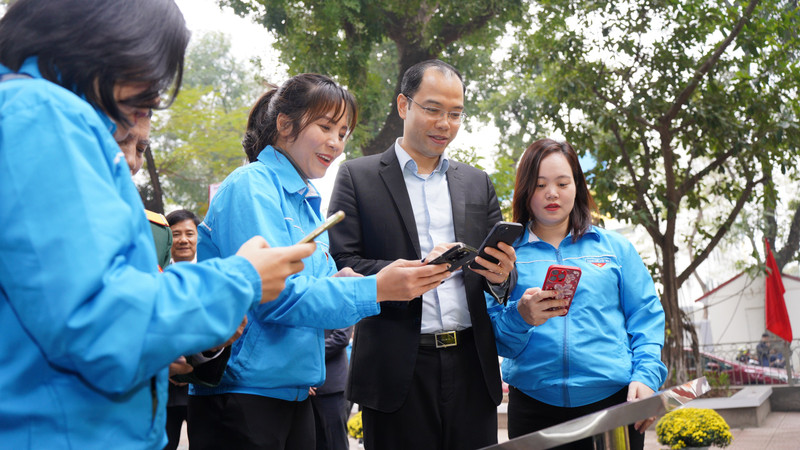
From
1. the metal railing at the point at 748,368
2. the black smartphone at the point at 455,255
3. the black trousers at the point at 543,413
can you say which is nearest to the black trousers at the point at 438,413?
the black trousers at the point at 543,413

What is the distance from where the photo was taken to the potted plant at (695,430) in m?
6.61

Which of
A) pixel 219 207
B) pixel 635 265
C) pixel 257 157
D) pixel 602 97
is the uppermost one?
pixel 602 97

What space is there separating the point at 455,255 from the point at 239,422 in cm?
81

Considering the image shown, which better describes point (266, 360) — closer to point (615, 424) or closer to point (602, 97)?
point (615, 424)

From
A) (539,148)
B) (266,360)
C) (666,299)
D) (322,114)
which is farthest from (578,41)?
(266,360)

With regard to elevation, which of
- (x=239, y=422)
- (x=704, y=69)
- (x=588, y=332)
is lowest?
(x=239, y=422)

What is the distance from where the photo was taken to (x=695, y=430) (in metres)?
6.69

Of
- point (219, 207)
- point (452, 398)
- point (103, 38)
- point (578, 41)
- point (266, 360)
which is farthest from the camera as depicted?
point (578, 41)

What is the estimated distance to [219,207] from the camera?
6.89 ft

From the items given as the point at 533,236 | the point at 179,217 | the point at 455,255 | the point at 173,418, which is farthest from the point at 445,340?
the point at 179,217

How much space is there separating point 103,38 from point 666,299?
30.4ft

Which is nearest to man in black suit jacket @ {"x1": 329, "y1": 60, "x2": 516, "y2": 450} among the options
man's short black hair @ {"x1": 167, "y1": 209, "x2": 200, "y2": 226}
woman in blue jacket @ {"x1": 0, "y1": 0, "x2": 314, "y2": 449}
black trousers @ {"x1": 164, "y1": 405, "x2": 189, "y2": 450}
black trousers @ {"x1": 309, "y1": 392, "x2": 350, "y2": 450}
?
woman in blue jacket @ {"x1": 0, "y1": 0, "x2": 314, "y2": 449}

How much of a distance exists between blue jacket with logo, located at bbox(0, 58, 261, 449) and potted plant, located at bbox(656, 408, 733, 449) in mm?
6601

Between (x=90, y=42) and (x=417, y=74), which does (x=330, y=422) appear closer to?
(x=417, y=74)
